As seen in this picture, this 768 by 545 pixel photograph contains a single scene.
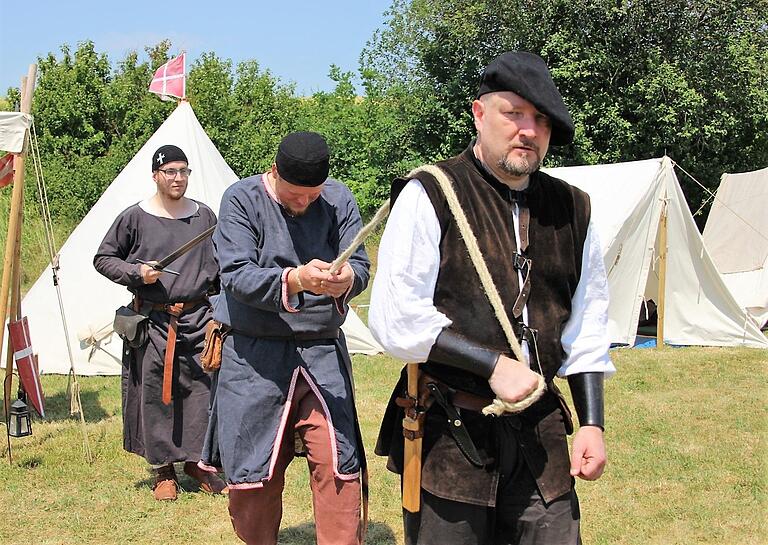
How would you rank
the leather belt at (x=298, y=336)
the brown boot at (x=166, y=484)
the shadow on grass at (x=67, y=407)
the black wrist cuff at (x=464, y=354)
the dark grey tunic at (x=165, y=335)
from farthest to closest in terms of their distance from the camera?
the shadow on grass at (x=67, y=407)
the brown boot at (x=166, y=484)
the dark grey tunic at (x=165, y=335)
the leather belt at (x=298, y=336)
the black wrist cuff at (x=464, y=354)

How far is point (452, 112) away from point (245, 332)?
1417 cm

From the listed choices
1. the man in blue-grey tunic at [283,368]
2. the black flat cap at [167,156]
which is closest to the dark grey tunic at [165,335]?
the black flat cap at [167,156]

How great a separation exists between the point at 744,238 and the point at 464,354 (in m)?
9.19

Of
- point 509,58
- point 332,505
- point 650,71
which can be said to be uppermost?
point 650,71

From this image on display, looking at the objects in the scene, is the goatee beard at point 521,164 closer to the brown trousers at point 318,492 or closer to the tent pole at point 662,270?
the brown trousers at point 318,492

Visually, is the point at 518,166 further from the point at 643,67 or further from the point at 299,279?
the point at 643,67

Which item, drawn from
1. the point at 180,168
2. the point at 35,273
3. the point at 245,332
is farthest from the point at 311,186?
the point at 35,273

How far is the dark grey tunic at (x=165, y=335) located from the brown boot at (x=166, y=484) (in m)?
0.14

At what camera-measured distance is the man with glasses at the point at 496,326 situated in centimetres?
193

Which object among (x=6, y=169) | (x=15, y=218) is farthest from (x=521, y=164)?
(x=6, y=169)

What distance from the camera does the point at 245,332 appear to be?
109 inches

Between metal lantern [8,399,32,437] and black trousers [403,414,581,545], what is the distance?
3.39 m

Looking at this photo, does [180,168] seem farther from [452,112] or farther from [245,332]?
[452,112]

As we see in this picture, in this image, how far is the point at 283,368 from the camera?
2766 millimetres
